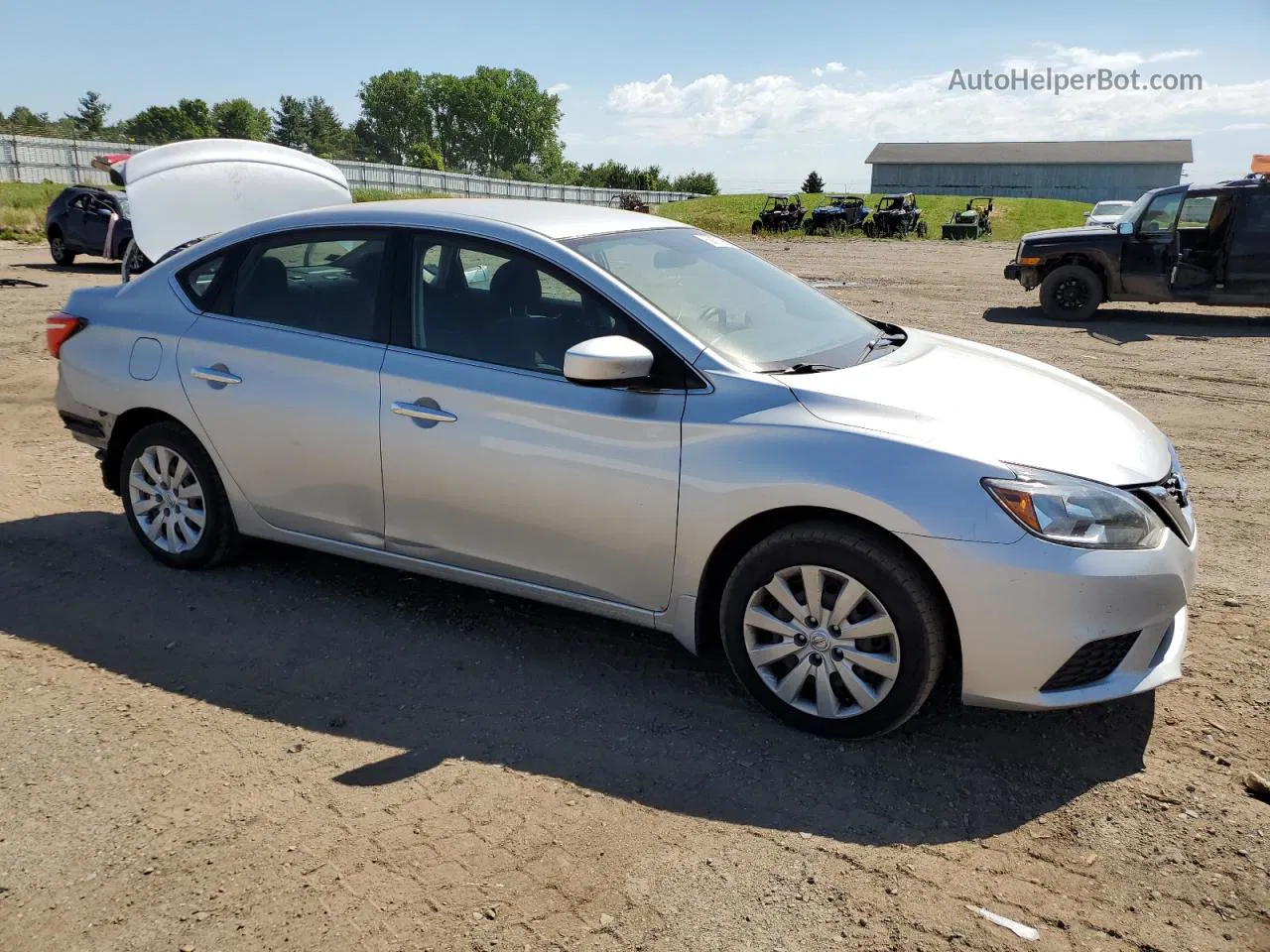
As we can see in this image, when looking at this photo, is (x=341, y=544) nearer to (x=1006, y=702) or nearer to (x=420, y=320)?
(x=420, y=320)

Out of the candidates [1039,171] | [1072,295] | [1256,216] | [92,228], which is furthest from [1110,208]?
[1039,171]

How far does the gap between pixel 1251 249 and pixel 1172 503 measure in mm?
12121

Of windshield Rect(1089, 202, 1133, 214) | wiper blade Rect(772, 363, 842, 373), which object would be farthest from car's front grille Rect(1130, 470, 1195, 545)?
windshield Rect(1089, 202, 1133, 214)

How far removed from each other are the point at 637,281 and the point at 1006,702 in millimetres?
1974

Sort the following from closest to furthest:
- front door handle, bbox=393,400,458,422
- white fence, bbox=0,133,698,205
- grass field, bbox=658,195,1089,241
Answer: front door handle, bbox=393,400,458,422 < white fence, bbox=0,133,698,205 < grass field, bbox=658,195,1089,241

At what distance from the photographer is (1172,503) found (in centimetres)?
352

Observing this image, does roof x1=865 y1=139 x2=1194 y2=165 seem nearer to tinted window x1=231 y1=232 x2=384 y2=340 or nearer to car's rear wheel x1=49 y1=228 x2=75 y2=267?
car's rear wheel x1=49 y1=228 x2=75 y2=267

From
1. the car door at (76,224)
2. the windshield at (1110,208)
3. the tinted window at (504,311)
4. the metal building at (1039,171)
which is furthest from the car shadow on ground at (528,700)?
the metal building at (1039,171)

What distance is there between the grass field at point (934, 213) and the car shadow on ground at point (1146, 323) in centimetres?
2339

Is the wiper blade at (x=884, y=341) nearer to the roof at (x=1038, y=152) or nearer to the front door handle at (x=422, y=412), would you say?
the front door handle at (x=422, y=412)

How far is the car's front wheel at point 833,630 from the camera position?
11.0 ft

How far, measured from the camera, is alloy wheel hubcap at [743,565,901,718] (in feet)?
11.2

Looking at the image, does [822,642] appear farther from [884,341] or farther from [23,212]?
[23,212]

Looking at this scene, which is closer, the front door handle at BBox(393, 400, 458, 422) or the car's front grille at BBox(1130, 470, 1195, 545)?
the car's front grille at BBox(1130, 470, 1195, 545)
